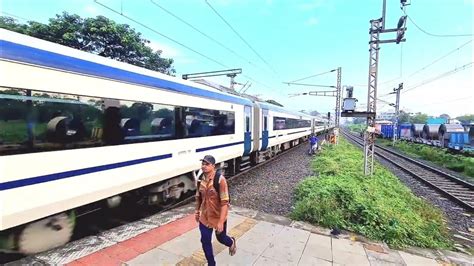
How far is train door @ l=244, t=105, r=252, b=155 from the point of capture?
38.6ft

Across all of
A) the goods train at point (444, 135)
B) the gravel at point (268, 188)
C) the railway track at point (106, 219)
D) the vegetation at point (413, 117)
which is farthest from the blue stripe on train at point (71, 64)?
the vegetation at point (413, 117)

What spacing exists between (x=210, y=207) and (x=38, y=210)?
217cm

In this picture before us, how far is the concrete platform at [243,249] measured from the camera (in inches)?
167

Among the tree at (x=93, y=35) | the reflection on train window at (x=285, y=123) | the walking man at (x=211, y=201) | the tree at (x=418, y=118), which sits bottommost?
the walking man at (x=211, y=201)

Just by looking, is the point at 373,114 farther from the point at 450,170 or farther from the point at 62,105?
the point at 450,170

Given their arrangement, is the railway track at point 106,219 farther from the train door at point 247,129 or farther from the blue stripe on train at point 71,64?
the train door at point 247,129

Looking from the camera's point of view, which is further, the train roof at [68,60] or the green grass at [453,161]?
the green grass at [453,161]

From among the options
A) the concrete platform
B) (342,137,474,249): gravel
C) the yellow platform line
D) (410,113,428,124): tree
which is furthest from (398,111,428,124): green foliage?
the yellow platform line

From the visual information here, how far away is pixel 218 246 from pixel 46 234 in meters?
2.48

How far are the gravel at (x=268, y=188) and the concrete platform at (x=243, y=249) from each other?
1.46m

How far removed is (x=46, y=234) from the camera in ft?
13.7

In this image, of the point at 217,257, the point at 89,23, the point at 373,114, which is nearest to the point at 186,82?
the point at 217,257

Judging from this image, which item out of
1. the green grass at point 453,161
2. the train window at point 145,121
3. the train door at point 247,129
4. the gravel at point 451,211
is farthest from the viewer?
the green grass at point 453,161

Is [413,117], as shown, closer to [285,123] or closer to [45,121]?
[285,123]
